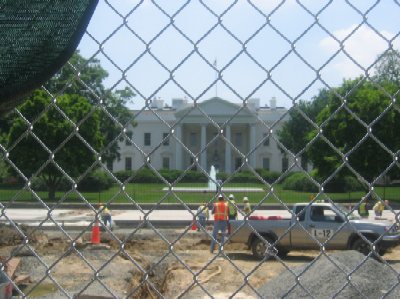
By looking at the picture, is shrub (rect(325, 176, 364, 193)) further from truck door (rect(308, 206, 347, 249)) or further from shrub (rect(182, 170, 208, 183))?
truck door (rect(308, 206, 347, 249))

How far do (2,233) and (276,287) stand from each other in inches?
417

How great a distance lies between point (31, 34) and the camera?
150 centimetres

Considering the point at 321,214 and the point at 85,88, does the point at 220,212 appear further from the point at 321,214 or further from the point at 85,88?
the point at 85,88

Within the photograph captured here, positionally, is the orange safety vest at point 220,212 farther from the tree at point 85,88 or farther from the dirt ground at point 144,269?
the tree at point 85,88

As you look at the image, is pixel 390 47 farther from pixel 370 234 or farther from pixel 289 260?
pixel 289 260

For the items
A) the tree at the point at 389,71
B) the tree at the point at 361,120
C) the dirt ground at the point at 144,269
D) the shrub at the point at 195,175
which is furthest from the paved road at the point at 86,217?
the tree at the point at 389,71

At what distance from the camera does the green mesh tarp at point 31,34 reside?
1500 millimetres

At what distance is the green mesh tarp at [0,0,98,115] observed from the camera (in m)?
1.50

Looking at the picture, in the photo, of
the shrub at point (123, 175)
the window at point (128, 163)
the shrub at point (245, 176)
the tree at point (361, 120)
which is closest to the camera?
the tree at point (361, 120)

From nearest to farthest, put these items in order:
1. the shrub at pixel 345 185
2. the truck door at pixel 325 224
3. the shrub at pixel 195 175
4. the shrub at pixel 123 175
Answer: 1. the shrub at pixel 123 175
2. the shrub at pixel 195 175
3. the truck door at pixel 325 224
4. the shrub at pixel 345 185

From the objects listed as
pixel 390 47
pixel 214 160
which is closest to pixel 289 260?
pixel 390 47

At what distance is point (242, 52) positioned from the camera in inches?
76.9

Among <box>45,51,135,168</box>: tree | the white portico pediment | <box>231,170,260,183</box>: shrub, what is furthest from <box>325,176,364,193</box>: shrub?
<box>45,51,135,168</box>: tree

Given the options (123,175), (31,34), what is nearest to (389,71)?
(31,34)
